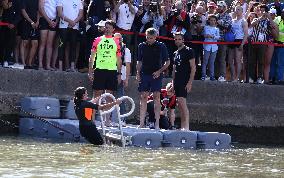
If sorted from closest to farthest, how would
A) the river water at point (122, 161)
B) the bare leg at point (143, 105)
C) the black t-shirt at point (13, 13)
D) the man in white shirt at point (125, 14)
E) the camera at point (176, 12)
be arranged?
the river water at point (122, 161), the bare leg at point (143, 105), the black t-shirt at point (13, 13), the man in white shirt at point (125, 14), the camera at point (176, 12)

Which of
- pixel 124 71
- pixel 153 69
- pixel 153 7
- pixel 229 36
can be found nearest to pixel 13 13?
pixel 124 71

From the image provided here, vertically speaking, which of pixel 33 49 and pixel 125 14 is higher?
pixel 125 14

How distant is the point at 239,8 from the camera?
67.6 feet

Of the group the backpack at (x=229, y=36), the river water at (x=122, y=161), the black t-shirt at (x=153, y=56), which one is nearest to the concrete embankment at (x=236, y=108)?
the backpack at (x=229, y=36)

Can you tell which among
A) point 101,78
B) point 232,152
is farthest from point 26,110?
point 232,152

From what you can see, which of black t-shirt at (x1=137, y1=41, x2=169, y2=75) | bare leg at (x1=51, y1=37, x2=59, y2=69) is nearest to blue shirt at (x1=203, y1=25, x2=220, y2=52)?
black t-shirt at (x1=137, y1=41, x2=169, y2=75)

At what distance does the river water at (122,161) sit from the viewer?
40.4 ft

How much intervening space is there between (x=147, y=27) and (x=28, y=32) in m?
2.80

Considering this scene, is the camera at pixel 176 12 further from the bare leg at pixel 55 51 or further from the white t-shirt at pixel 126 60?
the bare leg at pixel 55 51

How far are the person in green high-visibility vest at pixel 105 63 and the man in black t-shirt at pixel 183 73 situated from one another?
118 cm

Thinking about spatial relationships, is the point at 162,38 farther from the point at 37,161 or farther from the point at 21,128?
the point at 37,161

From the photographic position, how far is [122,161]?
13.8 m

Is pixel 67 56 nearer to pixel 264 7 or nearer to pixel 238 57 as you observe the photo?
pixel 238 57

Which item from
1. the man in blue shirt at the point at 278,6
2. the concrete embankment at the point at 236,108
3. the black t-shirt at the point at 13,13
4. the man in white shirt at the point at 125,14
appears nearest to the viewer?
the black t-shirt at the point at 13,13
